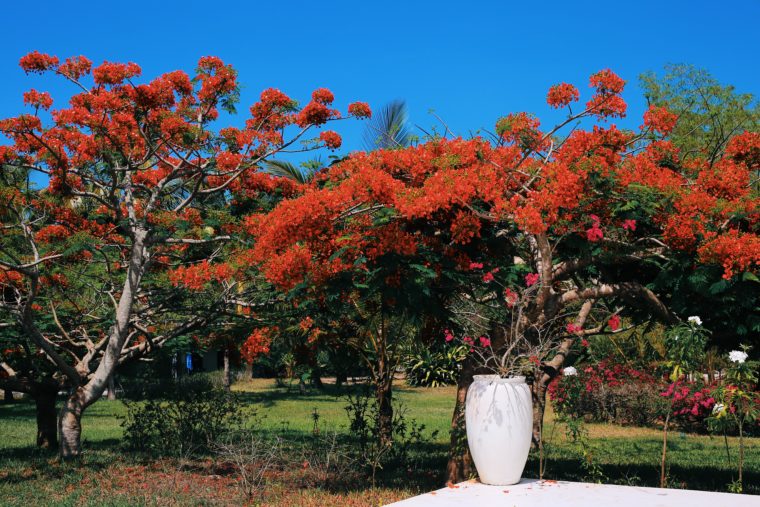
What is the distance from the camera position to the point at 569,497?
6.65 meters

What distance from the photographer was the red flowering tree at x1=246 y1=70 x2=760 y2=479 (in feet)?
25.0

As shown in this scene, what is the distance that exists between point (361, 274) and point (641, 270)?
11.2 feet

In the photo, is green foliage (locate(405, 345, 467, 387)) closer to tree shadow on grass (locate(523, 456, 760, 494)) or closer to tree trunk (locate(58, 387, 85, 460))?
tree shadow on grass (locate(523, 456, 760, 494))

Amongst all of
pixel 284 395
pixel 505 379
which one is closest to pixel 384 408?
pixel 505 379

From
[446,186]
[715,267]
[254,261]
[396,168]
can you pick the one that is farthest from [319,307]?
[715,267]

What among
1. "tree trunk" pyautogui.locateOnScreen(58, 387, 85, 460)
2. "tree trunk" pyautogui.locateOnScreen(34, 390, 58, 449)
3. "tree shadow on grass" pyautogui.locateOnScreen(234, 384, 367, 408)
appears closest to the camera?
"tree trunk" pyautogui.locateOnScreen(58, 387, 85, 460)

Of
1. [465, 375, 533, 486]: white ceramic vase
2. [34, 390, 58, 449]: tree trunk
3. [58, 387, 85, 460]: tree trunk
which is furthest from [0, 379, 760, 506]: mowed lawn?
[465, 375, 533, 486]: white ceramic vase

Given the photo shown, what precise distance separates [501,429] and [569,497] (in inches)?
33.7

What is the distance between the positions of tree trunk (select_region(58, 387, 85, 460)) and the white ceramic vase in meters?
6.79

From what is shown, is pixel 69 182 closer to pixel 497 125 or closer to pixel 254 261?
pixel 254 261

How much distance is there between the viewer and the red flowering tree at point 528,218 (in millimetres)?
7625

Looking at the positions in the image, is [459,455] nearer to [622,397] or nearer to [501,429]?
[501,429]

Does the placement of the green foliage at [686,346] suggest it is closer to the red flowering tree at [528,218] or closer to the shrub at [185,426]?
the red flowering tree at [528,218]

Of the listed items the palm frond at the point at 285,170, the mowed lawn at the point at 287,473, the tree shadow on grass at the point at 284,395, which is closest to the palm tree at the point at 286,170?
the palm frond at the point at 285,170
